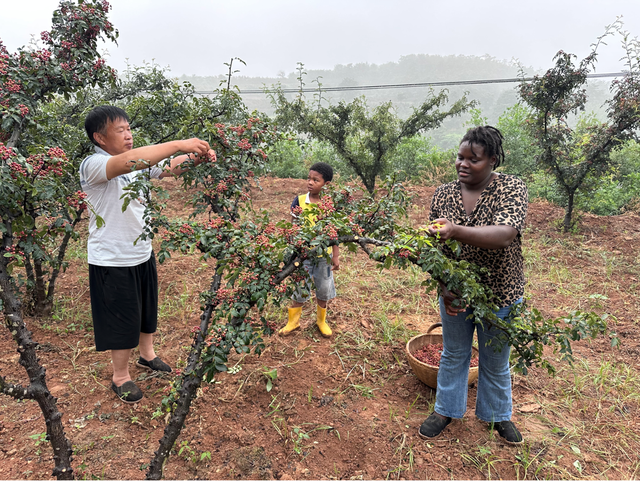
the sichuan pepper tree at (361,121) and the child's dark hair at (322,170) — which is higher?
the sichuan pepper tree at (361,121)

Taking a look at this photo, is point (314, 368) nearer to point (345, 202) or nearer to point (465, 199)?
point (345, 202)

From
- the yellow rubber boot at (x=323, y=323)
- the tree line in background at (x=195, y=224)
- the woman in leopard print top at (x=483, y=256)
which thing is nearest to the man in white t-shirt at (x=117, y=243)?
the tree line in background at (x=195, y=224)

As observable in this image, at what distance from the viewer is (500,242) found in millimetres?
1721

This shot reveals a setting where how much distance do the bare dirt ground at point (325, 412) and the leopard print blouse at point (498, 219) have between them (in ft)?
3.46

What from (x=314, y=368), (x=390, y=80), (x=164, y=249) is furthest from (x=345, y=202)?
(x=390, y=80)

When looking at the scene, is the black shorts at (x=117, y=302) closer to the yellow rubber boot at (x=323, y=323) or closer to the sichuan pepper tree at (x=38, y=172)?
the sichuan pepper tree at (x=38, y=172)

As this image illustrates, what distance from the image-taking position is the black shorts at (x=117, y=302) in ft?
7.51

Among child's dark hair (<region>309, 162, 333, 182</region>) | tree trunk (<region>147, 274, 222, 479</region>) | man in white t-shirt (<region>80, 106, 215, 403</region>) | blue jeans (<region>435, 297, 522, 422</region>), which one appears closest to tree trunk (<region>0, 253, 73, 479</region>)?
tree trunk (<region>147, 274, 222, 479</region>)

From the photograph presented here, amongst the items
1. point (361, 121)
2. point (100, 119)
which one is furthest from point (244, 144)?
point (361, 121)

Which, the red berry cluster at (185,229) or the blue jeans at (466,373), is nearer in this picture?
the red berry cluster at (185,229)

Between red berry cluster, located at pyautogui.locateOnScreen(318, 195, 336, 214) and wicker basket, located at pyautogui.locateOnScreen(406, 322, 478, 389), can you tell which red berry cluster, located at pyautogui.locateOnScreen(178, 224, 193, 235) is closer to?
red berry cluster, located at pyautogui.locateOnScreen(318, 195, 336, 214)

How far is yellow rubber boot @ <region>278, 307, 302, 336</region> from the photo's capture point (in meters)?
3.39

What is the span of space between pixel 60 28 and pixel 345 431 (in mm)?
3157

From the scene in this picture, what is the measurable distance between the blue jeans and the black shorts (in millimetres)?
1917
